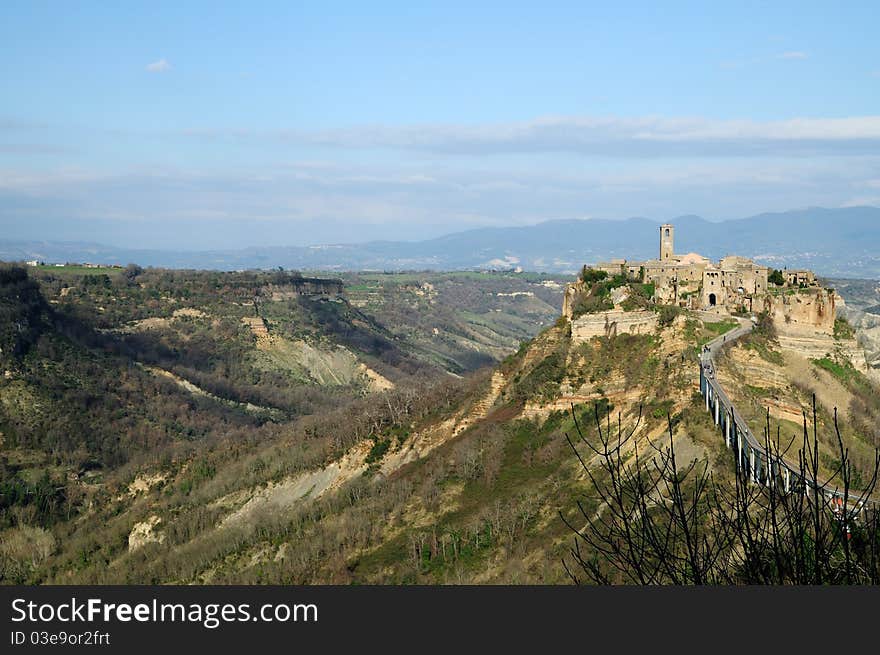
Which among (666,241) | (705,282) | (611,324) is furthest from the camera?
(666,241)

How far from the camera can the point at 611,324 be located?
5325 cm

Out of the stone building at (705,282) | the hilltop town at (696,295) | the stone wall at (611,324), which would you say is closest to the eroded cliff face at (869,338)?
the hilltop town at (696,295)

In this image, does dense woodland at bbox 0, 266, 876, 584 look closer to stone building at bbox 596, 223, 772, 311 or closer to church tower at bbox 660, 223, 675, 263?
stone building at bbox 596, 223, 772, 311

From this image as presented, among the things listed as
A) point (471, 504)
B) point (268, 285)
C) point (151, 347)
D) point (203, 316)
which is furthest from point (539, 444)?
point (268, 285)

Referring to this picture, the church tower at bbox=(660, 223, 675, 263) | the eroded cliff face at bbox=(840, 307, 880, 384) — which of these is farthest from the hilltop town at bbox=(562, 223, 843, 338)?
the eroded cliff face at bbox=(840, 307, 880, 384)

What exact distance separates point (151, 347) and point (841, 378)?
10914cm

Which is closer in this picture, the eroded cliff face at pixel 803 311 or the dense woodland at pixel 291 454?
the dense woodland at pixel 291 454

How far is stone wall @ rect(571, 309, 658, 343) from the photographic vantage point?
2057 inches

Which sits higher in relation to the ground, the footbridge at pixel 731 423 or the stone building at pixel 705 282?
the stone building at pixel 705 282

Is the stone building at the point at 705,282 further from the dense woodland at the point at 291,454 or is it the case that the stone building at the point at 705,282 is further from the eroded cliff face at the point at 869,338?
the eroded cliff face at the point at 869,338

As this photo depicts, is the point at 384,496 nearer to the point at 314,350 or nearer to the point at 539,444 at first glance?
the point at 539,444

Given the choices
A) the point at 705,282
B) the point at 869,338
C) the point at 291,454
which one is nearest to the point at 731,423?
the point at 705,282

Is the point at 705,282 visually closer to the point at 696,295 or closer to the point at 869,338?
the point at 696,295

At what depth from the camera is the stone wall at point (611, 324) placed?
52.2 meters
